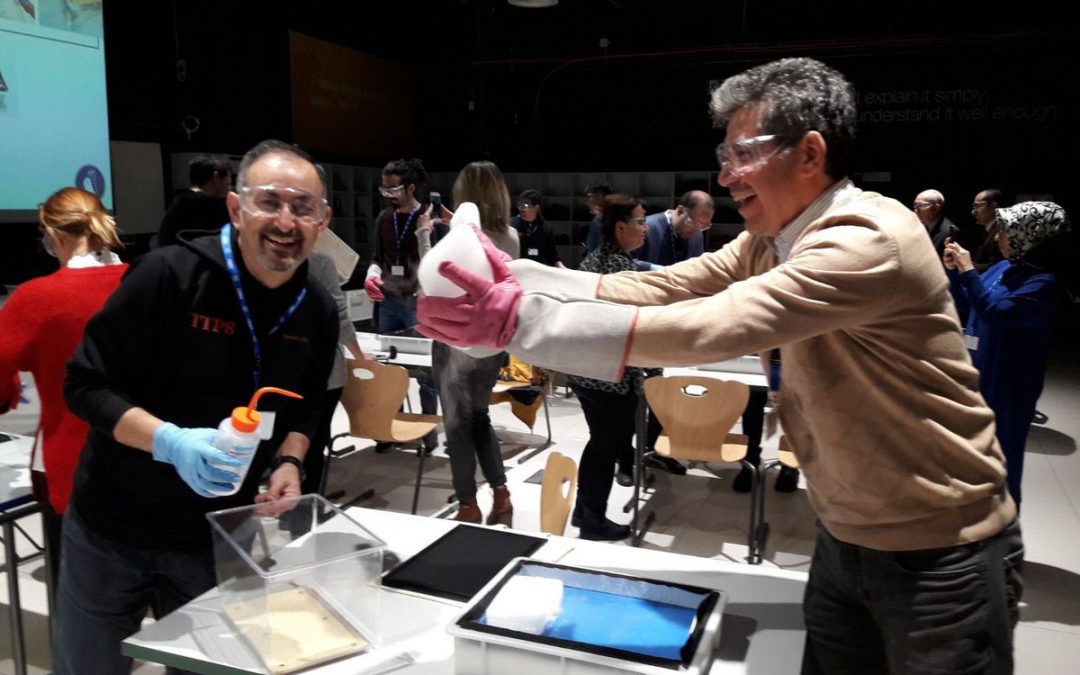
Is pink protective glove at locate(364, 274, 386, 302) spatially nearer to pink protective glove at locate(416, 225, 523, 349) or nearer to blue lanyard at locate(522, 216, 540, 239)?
blue lanyard at locate(522, 216, 540, 239)

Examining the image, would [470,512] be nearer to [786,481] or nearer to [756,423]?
[756,423]

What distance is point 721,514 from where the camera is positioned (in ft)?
13.8

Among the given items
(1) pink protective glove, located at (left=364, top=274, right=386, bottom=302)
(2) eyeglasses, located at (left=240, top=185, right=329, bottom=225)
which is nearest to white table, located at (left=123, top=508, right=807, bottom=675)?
(2) eyeglasses, located at (left=240, top=185, right=329, bottom=225)

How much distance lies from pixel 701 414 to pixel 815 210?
246cm

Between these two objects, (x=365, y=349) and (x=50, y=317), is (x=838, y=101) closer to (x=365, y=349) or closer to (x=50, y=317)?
(x=50, y=317)

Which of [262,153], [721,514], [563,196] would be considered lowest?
[721,514]

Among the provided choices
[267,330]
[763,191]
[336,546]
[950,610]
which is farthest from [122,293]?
[950,610]

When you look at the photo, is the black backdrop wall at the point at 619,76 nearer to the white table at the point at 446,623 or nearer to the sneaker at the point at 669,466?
the sneaker at the point at 669,466

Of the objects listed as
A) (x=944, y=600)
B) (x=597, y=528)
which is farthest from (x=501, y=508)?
(x=944, y=600)

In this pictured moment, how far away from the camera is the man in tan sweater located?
1025 mm

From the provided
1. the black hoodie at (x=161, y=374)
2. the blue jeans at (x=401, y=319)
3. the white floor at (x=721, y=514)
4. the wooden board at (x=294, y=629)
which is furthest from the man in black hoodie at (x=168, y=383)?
the blue jeans at (x=401, y=319)

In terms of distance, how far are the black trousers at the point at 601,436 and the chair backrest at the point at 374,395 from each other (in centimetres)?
87

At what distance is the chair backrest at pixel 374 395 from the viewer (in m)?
3.81

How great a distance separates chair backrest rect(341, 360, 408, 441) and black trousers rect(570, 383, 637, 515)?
2.85 ft
